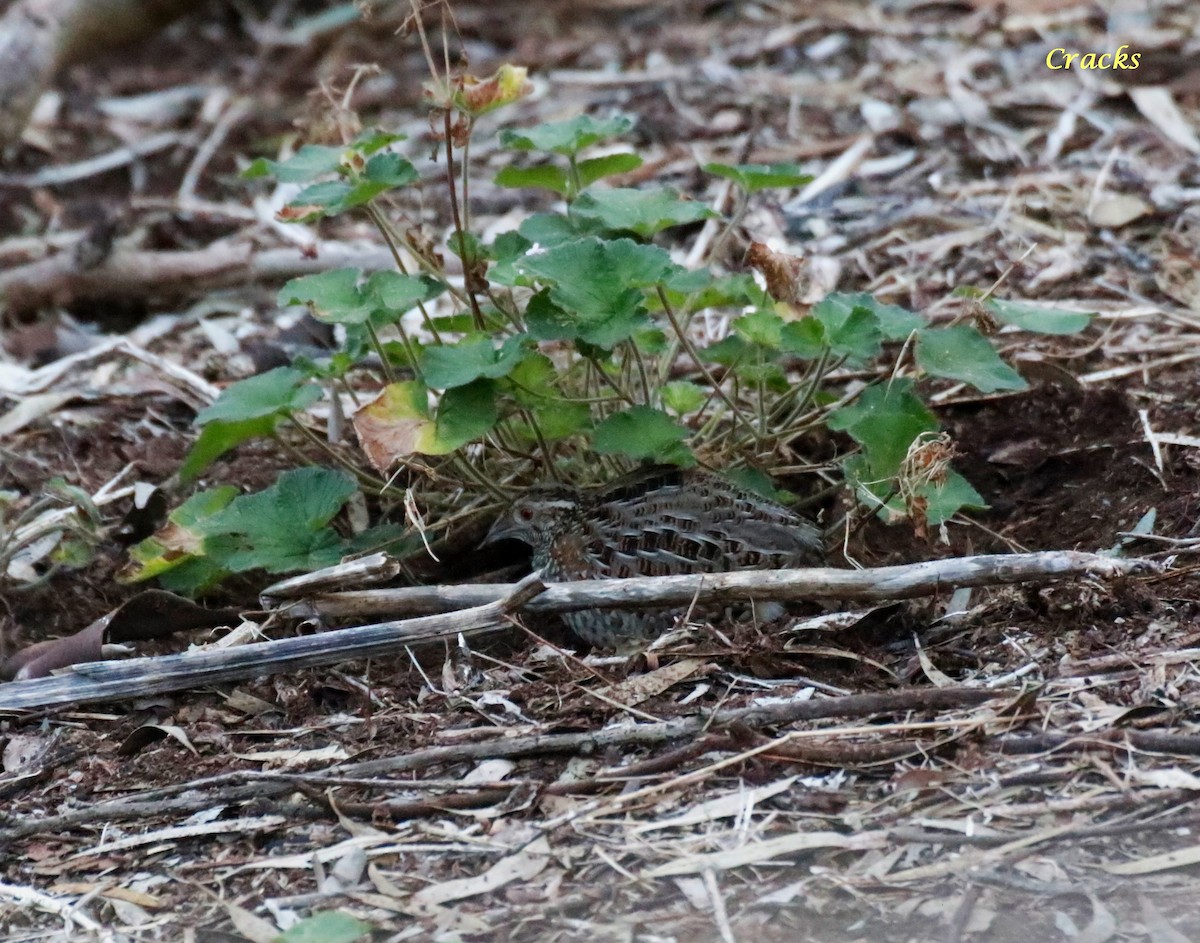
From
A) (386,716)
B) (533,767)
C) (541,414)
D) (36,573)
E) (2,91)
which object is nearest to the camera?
(533,767)

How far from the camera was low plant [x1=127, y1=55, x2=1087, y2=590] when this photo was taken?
3059 mm

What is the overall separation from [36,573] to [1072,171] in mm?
3674

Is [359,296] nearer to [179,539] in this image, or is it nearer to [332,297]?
[332,297]

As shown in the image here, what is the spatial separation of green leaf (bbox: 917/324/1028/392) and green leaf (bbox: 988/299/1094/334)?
0.27 feet

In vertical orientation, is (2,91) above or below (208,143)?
above

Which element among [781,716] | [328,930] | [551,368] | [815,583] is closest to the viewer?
[328,930]

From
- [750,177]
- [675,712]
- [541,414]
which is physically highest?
[750,177]

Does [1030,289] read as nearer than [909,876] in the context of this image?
No

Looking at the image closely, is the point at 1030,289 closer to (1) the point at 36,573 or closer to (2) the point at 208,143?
(1) the point at 36,573

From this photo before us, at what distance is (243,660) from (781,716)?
45.7 inches

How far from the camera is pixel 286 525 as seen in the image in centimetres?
331

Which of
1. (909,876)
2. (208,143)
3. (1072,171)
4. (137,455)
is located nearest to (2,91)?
(208,143)

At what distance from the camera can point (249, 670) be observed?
9.88 ft

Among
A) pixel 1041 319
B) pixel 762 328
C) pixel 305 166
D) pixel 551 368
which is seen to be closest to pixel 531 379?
pixel 551 368
